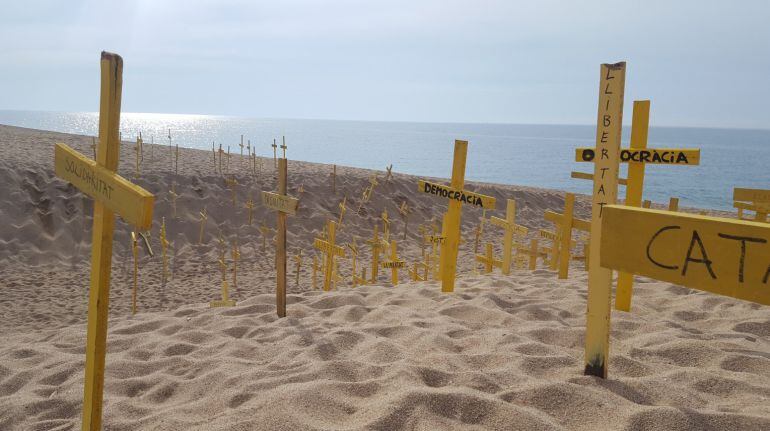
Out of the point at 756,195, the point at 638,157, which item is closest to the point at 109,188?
the point at 638,157

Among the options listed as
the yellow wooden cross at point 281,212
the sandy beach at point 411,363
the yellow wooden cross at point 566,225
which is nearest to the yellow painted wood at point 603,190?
the sandy beach at point 411,363

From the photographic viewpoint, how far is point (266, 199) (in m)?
5.64

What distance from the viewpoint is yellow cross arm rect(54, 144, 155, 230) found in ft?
7.20

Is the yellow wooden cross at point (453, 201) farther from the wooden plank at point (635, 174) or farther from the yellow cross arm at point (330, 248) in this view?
the yellow cross arm at point (330, 248)

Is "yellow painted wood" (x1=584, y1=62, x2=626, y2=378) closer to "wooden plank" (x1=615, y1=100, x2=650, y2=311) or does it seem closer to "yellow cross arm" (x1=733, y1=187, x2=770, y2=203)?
"wooden plank" (x1=615, y1=100, x2=650, y2=311)

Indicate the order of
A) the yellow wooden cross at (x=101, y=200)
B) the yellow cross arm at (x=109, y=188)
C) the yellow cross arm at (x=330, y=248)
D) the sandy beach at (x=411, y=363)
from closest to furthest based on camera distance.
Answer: the yellow cross arm at (x=109, y=188), the yellow wooden cross at (x=101, y=200), the sandy beach at (x=411, y=363), the yellow cross arm at (x=330, y=248)

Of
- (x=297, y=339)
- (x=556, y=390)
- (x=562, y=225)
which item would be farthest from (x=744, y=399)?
(x=562, y=225)

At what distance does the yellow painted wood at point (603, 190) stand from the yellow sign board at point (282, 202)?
2801 millimetres

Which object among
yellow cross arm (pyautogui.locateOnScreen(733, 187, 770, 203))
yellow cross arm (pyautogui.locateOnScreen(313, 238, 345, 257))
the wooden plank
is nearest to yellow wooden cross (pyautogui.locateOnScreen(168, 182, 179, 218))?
yellow cross arm (pyautogui.locateOnScreen(313, 238, 345, 257))

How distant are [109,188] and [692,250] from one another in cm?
231

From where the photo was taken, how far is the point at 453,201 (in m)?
5.75

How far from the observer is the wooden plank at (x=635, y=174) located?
4.44 meters

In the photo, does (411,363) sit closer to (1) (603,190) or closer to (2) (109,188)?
(1) (603,190)

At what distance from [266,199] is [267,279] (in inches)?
201
